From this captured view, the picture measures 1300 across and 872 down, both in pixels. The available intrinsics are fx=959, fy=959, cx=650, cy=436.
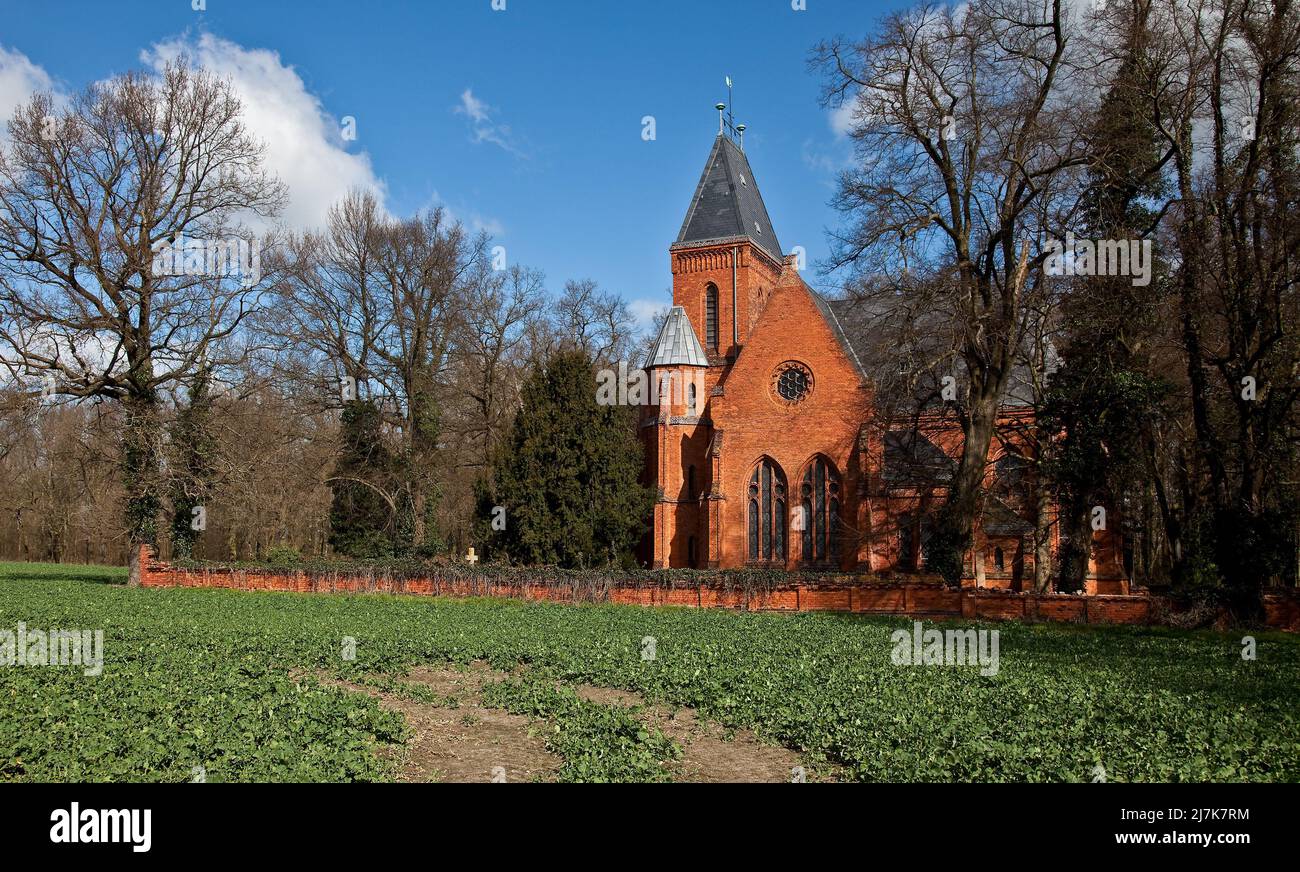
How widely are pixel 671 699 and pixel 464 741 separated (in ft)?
10.00

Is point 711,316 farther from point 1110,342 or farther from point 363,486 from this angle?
point 1110,342

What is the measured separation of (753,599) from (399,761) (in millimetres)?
18281

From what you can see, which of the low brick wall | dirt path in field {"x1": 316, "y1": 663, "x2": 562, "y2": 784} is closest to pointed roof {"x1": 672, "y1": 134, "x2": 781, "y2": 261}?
the low brick wall

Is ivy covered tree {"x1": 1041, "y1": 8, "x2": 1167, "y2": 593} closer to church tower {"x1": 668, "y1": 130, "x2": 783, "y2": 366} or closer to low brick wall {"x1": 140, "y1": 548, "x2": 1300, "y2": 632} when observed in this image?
low brick wall {"x1": 140, "y1": 548, "x2": 1300, "y2": 632}

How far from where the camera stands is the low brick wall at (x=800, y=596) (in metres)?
22.6

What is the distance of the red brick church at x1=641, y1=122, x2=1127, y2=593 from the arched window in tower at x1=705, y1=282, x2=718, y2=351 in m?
3.22

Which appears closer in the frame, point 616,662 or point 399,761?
point 399,761

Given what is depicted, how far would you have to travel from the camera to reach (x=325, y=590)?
31.3 metres

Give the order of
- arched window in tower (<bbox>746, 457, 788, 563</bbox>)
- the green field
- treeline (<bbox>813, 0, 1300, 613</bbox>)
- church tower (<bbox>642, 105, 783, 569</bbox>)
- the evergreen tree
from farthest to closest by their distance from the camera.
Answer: the evergreen tree
church tower (<bbox>642, 105, 783, 569</bbox>)
arched window in tower (<bbox>746, 457, 788, 563</bbox>)
treeline (<bbox>813, 0, 1300, 613</bbox>)
the green field

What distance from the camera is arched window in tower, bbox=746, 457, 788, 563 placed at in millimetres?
35312
